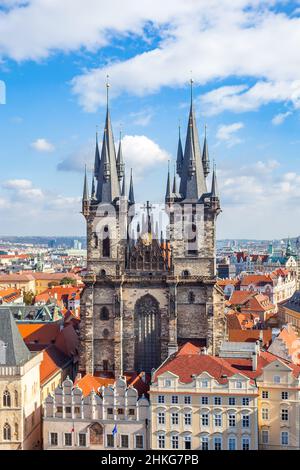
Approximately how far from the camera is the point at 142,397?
52.2 metres

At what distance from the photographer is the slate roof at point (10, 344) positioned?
173 ft

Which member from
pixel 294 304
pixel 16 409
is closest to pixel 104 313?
pixel 16 409

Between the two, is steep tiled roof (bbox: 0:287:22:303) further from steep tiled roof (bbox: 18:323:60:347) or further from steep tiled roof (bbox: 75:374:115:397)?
steep tiled roof (bbox: 75:374:115:397)

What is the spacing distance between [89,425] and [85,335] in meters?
13.4

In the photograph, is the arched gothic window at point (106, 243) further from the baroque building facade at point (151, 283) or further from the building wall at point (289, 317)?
the building wall at point (289, 317)

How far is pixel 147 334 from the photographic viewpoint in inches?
2525

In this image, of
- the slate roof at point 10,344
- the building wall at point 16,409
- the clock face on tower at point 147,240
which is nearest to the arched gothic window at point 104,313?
the clock face on tower at point 147,240

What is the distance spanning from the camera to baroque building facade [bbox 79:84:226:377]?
63.0 metres

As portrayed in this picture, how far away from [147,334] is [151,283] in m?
5.86

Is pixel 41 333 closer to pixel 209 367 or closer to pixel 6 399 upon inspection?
pixel 6 399

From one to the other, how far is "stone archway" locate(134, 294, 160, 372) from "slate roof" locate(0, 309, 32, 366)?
1388 cm

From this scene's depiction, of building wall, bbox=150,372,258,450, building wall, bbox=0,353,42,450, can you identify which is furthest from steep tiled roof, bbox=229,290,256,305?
building wall, bbox=0,353,42,450
